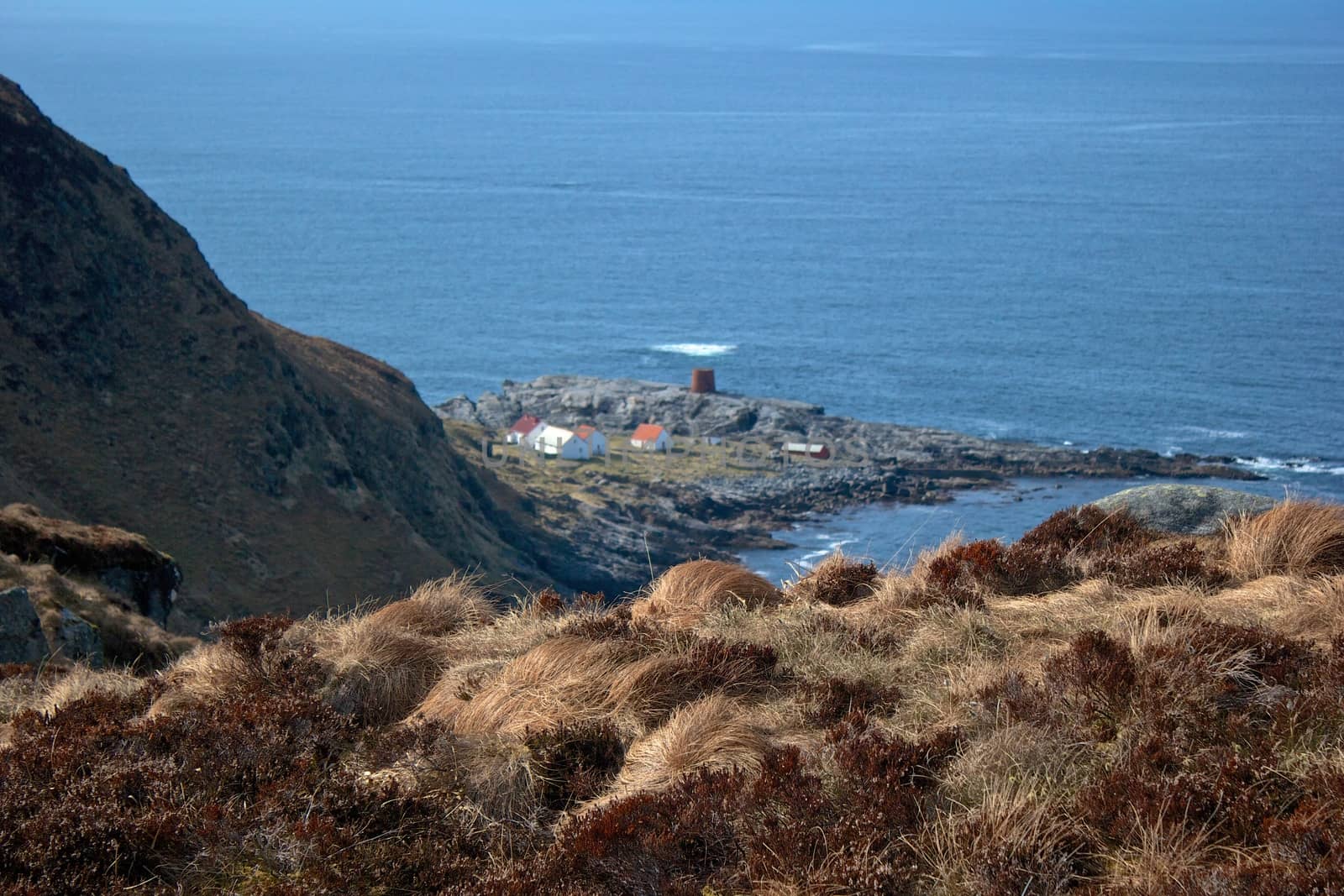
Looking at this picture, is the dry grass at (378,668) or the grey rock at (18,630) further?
the grey rock at (18,630)

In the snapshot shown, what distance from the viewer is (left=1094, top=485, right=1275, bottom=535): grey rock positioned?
11.7m

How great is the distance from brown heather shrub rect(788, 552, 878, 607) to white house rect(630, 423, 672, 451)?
77.3m

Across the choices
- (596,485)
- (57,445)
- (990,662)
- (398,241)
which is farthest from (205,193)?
(990,662)

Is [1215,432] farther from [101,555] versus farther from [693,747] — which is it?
[693,747]

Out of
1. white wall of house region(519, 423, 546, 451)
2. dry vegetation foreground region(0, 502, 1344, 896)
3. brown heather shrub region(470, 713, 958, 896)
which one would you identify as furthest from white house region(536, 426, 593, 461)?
brown heather shrub region(470, 713, 958, 896)

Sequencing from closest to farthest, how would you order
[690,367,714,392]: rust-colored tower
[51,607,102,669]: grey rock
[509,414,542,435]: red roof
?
[51,607,102,669]: grey rock < [509,414,542,435]: red roof < [690,367,714,392]: rust-colored tower

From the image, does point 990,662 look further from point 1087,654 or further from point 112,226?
point 112,226

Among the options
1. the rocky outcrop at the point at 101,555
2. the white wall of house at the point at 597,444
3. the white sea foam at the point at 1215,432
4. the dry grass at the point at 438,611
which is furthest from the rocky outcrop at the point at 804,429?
the dry grass at the point at 438,611

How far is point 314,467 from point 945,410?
176ft

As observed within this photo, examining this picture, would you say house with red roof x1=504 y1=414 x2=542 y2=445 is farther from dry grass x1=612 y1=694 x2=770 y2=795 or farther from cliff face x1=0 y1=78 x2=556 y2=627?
dry grass x1=612 y1=694 x2=770 y2=795

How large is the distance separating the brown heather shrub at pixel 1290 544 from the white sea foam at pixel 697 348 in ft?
323

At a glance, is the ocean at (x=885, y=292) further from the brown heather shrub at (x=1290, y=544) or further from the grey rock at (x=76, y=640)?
the brown heather shrub at (x=1290, y=544)

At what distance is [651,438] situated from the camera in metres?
88.8

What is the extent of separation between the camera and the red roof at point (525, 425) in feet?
291
